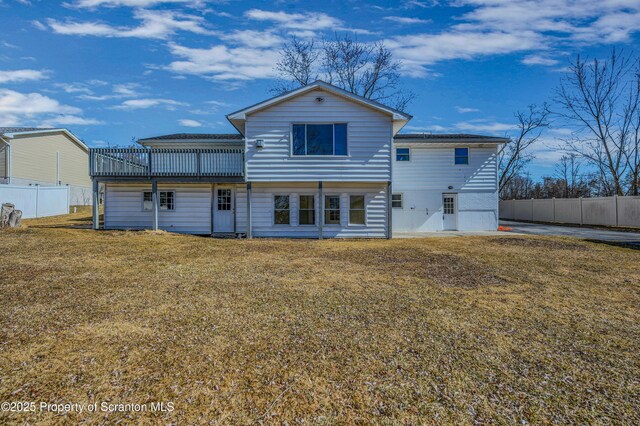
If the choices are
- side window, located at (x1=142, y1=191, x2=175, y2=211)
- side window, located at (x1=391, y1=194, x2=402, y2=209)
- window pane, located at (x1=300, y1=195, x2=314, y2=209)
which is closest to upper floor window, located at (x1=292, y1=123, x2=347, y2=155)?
window pane, located at (x1=300, y1=195, x2=314, y2=209)

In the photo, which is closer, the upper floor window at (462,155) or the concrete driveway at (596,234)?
the concrete driveway at (596,234)

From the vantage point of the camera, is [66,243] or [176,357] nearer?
[176,357]

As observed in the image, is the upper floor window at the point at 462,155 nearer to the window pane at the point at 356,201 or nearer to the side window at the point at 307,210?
the window pane at the point at 356,201

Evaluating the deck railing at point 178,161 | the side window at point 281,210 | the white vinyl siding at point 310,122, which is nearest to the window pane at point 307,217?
the side window at point 281,210

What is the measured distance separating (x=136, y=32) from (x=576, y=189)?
4167cm

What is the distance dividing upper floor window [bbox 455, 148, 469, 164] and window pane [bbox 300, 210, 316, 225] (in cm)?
904

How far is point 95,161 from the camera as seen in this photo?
14281 millimetres

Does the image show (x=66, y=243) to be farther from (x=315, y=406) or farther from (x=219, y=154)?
(x=315, y=406)

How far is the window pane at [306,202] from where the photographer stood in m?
15.0

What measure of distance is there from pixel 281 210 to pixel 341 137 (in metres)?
4.10

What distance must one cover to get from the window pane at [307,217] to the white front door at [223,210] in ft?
11.0

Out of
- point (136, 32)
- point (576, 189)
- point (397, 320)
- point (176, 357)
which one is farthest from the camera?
point (576, 189)

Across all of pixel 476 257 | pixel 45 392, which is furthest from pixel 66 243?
pixel 476 257

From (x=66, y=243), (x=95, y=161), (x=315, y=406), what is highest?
(x=95, y=161)
